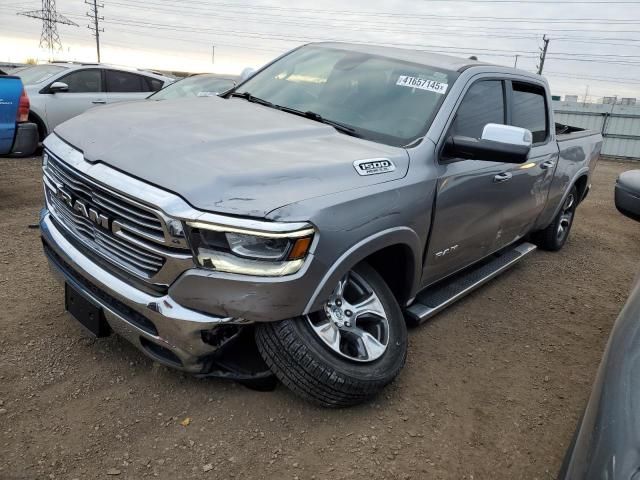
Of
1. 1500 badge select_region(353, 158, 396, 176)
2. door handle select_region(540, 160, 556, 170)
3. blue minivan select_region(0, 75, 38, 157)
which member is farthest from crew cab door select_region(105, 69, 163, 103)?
1500 badge select_region(353, 158, 396, 176)

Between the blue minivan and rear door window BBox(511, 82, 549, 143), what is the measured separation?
463 centimetres

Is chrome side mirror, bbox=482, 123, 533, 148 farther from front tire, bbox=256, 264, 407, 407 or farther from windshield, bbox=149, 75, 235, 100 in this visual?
windshield, bbox=149, 75, 235, 100

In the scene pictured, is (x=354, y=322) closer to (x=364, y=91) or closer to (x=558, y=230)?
(x=364, y=91)

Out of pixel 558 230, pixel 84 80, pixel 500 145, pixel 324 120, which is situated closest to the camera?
pixel 500 145

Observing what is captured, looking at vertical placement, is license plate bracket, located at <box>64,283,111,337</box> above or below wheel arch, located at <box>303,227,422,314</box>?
below

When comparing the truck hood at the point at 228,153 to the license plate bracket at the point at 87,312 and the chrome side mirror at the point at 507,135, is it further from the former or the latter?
the license plate bracket at the point at 87,312

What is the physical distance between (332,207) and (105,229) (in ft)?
3.51

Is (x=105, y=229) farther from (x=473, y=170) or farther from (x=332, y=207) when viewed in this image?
(x=473, y=170)

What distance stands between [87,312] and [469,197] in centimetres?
233

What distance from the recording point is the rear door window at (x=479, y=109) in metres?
3.35

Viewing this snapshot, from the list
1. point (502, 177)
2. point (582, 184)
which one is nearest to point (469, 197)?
point (502, 177)

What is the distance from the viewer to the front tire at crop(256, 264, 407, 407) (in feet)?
7.95

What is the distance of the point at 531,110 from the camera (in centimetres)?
450

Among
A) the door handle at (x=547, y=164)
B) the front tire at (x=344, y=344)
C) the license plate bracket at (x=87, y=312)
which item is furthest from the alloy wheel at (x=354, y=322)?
the door handle at (x=547, y=164)
